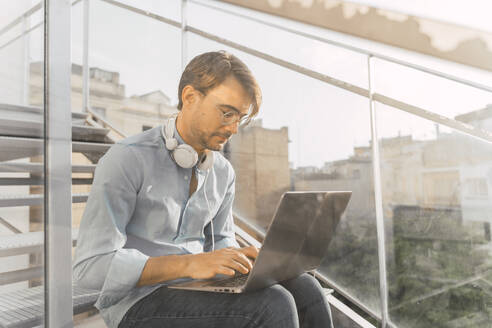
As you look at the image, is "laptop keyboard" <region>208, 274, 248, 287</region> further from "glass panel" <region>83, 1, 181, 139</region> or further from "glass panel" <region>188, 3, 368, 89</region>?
"glass panel" <region>188, 3, 368, 89</region>

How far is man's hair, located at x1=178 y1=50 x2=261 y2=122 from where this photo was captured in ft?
3.46

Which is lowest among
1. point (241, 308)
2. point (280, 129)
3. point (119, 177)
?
point (241, 308)

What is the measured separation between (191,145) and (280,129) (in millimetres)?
622

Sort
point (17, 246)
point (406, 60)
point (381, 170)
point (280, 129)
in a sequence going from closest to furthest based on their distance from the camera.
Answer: point (17, 246) → point (406, 60) → point (381, 170) → point (280, 129)

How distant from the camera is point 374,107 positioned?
1458mm

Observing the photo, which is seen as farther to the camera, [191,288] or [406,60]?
[406,60]

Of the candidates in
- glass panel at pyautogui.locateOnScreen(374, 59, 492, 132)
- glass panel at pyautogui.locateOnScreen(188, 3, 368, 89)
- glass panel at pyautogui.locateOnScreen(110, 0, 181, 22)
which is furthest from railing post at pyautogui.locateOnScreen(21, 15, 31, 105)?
glass panel at pyautogui.locateOnScreen(374, 59, 492, 132)

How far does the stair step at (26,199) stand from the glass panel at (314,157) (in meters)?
0.76

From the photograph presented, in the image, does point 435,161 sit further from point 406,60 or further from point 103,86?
point 103,86

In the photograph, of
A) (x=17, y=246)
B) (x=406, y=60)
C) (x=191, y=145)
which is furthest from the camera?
(x=406, y=60)

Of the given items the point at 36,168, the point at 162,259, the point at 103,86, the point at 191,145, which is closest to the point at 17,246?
the point at 36,168

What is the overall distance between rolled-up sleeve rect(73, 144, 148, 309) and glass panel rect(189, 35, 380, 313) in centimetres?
75

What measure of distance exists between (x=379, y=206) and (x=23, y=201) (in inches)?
46.3

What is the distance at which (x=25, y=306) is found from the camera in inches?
30.1
